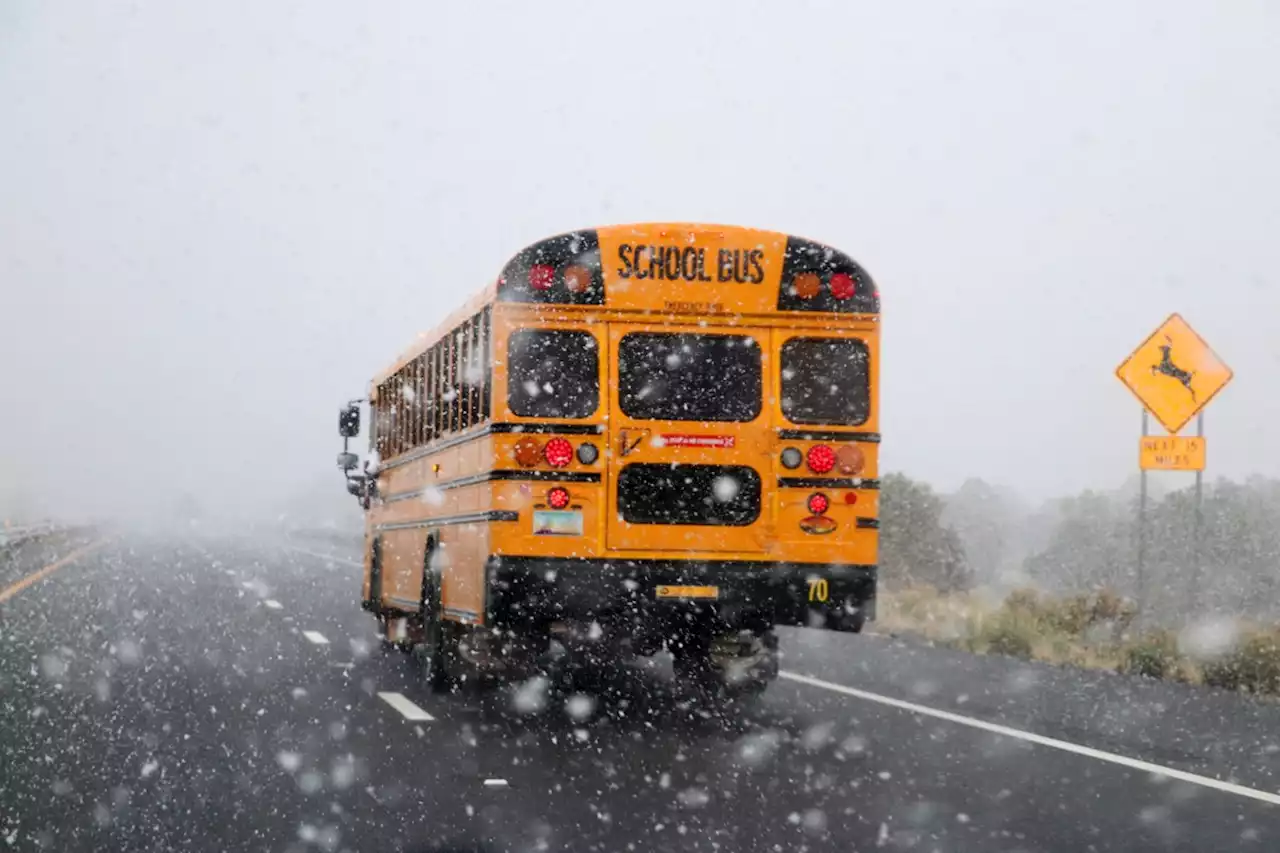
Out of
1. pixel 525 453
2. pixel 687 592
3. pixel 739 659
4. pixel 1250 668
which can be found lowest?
pixel 1250 668

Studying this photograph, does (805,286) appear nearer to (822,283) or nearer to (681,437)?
(822,283)

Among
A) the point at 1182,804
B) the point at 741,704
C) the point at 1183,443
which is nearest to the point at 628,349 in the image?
the point at 741,704

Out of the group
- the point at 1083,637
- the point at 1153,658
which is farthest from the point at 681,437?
the point at 1083,637

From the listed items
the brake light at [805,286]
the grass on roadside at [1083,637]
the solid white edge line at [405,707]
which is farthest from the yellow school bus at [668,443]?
the grass on roadside at [1083,637]

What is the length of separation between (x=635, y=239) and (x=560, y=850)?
5.27 meters

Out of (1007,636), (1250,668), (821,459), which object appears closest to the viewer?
(821,459)

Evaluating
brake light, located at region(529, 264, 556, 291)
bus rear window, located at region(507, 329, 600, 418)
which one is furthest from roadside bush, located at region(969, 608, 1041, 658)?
brake light, located at region(529, 264, 556, 291)

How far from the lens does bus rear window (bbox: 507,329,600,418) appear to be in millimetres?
10758

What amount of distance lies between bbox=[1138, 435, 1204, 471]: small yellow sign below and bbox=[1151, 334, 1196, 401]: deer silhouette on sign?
0.63 meters

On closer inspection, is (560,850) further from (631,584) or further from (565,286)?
(565,286)

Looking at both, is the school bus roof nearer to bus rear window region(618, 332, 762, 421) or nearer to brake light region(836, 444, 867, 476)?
bus rear window region(618, 332, 762, 421)

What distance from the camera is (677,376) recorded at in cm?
1096

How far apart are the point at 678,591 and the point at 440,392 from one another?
320 cm

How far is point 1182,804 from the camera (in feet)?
25.9
